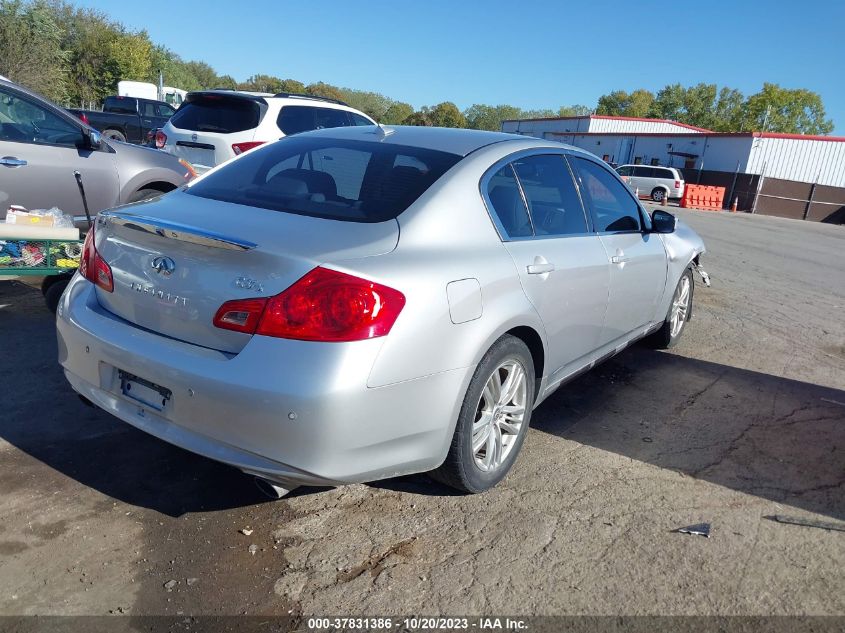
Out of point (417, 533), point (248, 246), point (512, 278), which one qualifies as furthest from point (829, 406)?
point (248, 246)

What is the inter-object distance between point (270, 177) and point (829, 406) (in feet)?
13.8

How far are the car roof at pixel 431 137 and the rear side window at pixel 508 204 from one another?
0.68ft

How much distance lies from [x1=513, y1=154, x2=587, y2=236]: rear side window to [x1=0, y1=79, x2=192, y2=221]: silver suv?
4180 millimetres

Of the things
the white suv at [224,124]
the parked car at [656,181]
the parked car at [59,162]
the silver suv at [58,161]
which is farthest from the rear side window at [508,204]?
the parked car at [656,181]

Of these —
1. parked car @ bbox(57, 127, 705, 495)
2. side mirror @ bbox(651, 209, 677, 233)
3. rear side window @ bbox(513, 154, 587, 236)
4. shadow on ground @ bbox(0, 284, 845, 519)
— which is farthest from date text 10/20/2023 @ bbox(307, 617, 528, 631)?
side mirror @ bbox(651, 209, 677, 233)

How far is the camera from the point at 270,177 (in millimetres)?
3439

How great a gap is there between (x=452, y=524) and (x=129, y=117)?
21.2m

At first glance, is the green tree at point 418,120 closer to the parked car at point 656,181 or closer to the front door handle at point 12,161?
the parked car at point 656,181

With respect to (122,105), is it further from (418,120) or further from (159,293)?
(418,120)

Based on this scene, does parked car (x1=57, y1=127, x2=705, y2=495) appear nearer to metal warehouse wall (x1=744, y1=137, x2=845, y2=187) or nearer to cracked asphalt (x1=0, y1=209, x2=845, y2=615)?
cracked asphalt (x1=0, y1=209, x2=845, y2=615)

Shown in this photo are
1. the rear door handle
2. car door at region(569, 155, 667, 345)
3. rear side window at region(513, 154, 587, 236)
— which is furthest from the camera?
car door at region(569, 155, 667, 345)

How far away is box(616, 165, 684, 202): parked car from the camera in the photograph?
3184 cm

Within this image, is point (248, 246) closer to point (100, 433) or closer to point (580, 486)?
point (100, 433)

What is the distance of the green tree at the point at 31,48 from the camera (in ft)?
108
